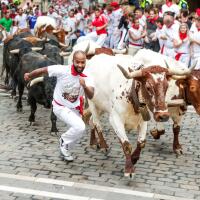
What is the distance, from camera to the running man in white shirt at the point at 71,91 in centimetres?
852

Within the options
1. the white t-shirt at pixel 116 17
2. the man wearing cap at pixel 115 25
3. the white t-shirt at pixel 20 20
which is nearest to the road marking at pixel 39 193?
the man wearing cap at pixel 115 25

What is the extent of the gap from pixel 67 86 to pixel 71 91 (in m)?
0.11

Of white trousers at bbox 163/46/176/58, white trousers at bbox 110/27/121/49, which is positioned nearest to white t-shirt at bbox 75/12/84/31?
white trousers at bbox 110/27/121/49

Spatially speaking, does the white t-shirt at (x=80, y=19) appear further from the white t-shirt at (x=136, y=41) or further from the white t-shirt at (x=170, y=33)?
the white t-shirt at (x=170, y=33)

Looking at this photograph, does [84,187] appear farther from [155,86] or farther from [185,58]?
[185,58]

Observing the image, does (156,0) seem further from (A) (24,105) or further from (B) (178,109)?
(B) (178,109)

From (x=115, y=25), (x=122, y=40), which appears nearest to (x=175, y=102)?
(x=122, y=40)

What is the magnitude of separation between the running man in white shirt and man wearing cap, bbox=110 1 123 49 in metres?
11.4

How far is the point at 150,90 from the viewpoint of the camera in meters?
7.71

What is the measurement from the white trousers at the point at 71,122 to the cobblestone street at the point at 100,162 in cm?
51

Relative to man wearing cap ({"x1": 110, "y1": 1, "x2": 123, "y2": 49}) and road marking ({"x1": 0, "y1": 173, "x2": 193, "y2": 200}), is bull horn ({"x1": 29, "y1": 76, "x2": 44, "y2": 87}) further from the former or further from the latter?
man wearing cap ({"x1": 110, "y1": 1, "x2": 123, "y2": 49})

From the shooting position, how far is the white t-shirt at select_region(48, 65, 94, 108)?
8.65m

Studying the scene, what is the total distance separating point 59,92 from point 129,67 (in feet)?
4.33

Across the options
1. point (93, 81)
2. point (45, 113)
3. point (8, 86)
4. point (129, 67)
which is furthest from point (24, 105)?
point (129, 67)
